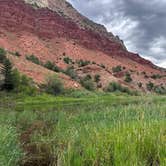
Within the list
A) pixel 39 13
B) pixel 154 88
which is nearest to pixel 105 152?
pixel 154 88

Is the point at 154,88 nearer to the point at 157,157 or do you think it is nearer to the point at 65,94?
the point at 65,94

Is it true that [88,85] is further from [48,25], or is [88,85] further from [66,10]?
[66,10]

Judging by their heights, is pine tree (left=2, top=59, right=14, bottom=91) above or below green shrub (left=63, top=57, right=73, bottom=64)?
below

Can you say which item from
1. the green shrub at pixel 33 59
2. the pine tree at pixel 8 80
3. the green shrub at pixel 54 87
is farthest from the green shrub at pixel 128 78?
the pine tree at pixel 8 80

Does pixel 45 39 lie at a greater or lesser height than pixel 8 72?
greater

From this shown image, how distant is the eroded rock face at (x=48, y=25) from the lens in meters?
78.9

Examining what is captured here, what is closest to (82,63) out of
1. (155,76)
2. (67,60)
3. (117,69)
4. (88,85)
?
(67,60)

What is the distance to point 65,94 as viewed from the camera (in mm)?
50688

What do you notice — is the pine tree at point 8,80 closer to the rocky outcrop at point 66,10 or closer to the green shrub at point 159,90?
the green shrub at point 159,90

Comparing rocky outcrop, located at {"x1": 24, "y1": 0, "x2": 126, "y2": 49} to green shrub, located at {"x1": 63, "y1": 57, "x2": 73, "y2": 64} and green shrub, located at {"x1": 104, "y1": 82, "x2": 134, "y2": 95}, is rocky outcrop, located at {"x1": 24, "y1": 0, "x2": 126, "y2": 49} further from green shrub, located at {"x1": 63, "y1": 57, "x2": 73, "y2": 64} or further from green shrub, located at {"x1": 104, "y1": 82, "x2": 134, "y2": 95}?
green shrub, located at {"x1": 104, "y1": 82, "x2": 134, "y2": 95}

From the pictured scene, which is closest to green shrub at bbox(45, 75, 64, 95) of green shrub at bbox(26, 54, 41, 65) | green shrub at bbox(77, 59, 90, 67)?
green shrub at bbox(26, 54, 41, 65)

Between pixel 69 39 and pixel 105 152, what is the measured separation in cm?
7606

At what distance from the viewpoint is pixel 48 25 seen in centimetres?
8600

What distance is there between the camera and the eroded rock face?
78938mm
